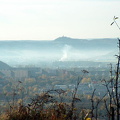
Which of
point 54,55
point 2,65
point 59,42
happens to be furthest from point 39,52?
point 2,65

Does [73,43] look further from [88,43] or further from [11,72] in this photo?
[11,72]

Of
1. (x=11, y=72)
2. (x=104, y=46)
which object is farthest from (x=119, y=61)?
(x=104, y=46)

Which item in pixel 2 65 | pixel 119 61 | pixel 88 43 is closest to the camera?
pixel 119 61

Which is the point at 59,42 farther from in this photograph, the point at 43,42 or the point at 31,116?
the point at 31,116

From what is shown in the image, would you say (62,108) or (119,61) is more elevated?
(119,61)

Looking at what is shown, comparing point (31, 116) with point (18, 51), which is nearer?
point (31, 116)

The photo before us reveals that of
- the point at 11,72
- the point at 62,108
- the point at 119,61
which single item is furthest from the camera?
the point at 11,72

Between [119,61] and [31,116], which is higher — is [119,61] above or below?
above

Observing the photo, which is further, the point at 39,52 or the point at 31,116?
the point at 39,52

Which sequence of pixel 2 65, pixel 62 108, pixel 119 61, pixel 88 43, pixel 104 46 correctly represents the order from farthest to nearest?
pixel 104 46 < pixel 88 43 < pixel 2 65 < pixel 62 108 < pixel 119 61
